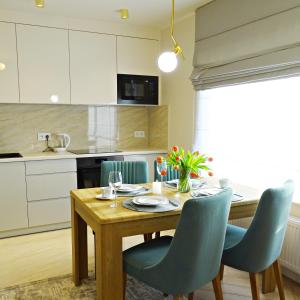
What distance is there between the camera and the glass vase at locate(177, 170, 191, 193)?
2.30m

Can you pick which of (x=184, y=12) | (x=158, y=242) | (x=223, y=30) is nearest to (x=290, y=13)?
(x=223, y=30)

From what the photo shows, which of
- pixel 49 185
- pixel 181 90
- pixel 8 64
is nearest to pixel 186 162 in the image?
pixel 181 90

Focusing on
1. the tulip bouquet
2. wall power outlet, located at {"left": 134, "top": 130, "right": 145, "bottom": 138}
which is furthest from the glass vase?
wall power outlet, located at {"left": 134, "top": 130, "right": 145, "bottom": 138}

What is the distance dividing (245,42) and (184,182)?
4.44ft

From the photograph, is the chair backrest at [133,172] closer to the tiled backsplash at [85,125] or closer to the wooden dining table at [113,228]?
the wooden dining table at [113,228]

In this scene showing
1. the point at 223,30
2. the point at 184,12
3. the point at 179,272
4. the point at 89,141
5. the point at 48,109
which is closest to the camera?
the point at 179,272

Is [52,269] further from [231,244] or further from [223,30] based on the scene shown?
[223,30]

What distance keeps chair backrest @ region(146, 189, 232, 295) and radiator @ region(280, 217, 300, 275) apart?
94 cm

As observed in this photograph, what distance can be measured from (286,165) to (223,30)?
137 cm

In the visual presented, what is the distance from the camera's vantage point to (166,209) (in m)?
1.92

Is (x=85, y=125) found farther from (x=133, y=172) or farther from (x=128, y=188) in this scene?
(x=128, y=188)

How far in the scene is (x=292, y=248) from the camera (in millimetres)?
2398

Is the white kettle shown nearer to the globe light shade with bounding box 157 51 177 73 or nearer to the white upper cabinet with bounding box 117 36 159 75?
the white upper cabinet with bounding box 117 36 159 75

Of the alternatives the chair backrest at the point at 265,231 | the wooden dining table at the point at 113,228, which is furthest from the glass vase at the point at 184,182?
the chair backrest at the point at 265,231
